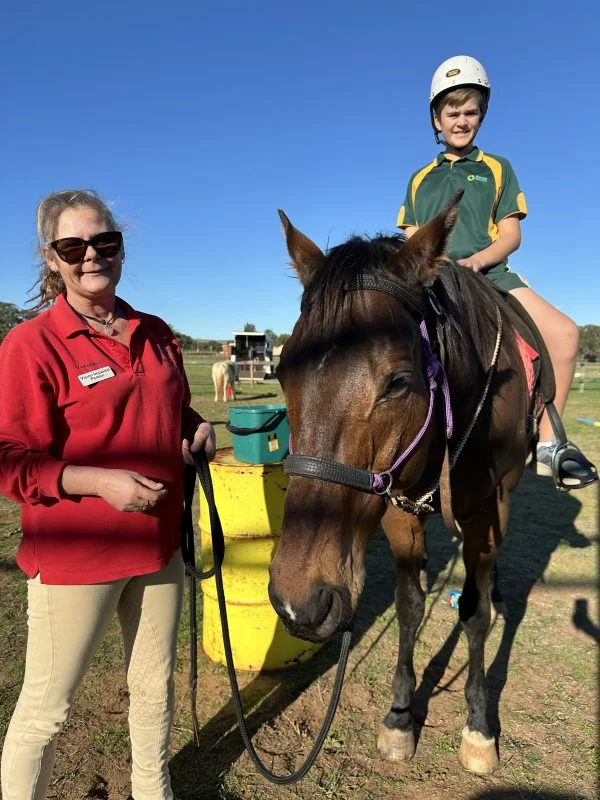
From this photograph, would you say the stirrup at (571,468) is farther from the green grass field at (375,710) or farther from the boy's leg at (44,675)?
the boy's leg at (44,675)

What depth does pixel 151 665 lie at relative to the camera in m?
2.04

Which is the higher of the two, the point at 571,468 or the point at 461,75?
the point at 461,75

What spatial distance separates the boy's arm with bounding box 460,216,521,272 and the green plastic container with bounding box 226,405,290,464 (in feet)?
5.40

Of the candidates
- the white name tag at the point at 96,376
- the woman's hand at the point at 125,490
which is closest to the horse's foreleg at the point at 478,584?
the woman's hand at the point at 125,490

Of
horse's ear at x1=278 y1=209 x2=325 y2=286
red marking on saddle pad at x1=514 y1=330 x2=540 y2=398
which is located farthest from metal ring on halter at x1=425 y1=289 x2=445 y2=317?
red marking on saddle pad at x1=514 y1=330 x2=540 y2=398

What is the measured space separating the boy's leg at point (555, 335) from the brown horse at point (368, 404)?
1094 mm

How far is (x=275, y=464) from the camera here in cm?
327

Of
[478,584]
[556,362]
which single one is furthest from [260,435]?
[556,362]

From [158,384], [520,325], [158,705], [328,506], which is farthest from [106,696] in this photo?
[520,325]

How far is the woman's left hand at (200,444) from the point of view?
2.19 metres

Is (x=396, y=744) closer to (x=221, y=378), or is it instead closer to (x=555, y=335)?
(x=555, y=335)

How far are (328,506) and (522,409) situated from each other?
1942 millimetres

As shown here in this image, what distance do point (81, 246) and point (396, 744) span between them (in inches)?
115

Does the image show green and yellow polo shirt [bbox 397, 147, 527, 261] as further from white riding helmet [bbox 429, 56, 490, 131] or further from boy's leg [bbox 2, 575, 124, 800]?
boy's leg [bbox 2, 575, 124, 800]
